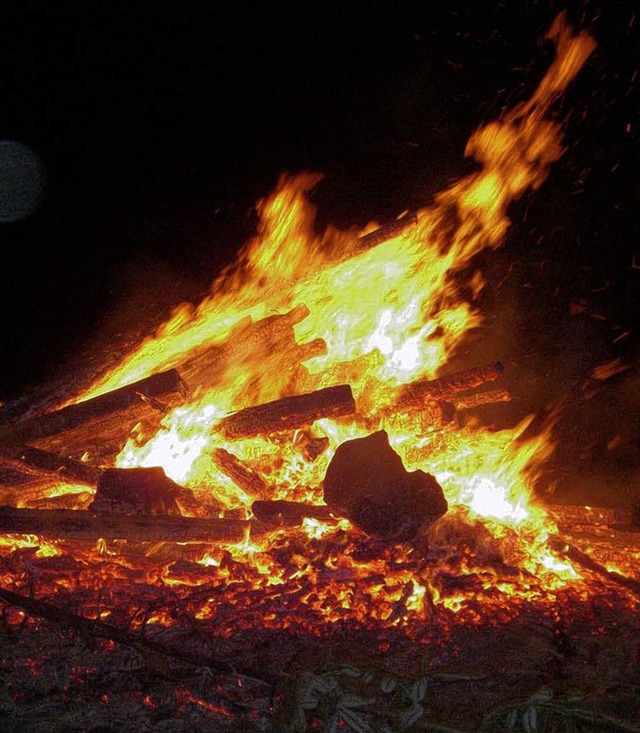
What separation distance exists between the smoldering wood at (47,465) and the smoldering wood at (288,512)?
143 centimetres

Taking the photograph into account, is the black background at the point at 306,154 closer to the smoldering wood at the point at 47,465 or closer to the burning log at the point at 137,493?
the smoldering wood at the point at 47,465

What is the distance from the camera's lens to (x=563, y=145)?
7906mm

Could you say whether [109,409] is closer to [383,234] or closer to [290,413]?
[290,413]

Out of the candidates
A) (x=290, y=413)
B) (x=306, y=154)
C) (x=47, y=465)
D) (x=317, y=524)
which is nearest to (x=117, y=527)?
(x=47, y=465)

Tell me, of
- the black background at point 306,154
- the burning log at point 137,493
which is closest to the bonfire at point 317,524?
the burning log at point 137,493

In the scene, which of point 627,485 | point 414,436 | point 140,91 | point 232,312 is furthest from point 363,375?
point 140,91

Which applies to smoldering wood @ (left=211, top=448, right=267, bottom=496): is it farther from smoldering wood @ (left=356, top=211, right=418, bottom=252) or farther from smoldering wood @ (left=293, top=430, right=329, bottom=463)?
smoldering wood @ (left=356, top=211, right=418, bottom=252)

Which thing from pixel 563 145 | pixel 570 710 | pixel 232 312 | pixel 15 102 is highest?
pixel 15 102

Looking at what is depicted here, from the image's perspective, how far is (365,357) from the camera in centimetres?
609

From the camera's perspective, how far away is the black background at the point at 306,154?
24.9 ft

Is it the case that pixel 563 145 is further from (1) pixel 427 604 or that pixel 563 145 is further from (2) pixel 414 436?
(1) pixel 427 604

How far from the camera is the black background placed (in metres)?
7.60

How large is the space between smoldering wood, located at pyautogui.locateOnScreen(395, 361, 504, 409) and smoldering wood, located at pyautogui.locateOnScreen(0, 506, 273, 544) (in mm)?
2117

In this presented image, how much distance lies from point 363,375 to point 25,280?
501cm
